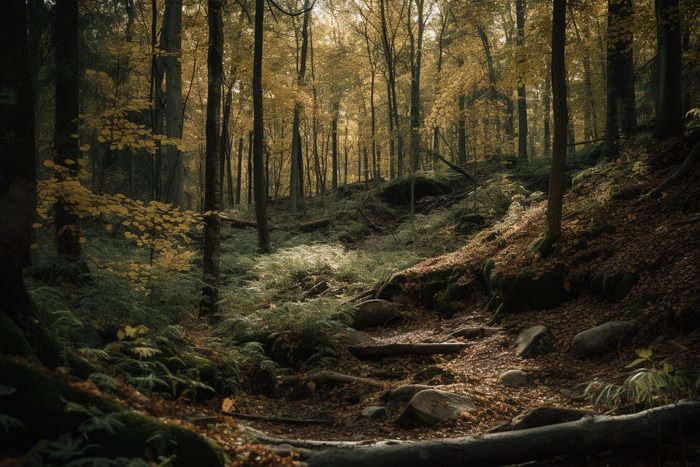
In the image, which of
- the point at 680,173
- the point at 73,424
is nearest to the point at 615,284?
the point at 680,173

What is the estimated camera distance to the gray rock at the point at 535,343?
5.72m

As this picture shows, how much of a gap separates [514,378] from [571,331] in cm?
147

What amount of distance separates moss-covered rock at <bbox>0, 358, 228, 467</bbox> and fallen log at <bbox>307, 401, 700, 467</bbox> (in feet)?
2.84

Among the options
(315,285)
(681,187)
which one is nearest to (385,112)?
(315,285)

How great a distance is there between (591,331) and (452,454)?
144 inches

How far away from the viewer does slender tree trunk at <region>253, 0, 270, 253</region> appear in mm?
10984

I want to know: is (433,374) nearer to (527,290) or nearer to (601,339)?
(601,339)

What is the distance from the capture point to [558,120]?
22.9 ft

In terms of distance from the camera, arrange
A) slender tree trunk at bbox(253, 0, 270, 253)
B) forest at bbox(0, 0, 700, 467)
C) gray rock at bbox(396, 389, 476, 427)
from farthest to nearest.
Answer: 1. slender tree trunk at bbox(253, 0, 270, 253)
2. gray rock at bbox(396, 389, 476, 427)
3. forest at bbox(0, 0, 700, 467)

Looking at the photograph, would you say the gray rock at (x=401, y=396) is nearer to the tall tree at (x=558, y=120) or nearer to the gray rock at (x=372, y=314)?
the gray rock at (x=372, y=314)

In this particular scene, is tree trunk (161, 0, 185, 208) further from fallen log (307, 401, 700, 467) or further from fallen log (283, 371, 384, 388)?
fallen log (307, 401, 700, 467)

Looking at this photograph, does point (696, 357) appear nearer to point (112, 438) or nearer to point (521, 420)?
point (521, 420)

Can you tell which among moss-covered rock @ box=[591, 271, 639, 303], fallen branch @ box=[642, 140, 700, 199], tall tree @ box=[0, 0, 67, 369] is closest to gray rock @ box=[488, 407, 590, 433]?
moss-covered rock @ box=[591, 271, 639, 303]

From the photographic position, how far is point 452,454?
2.73 metres
